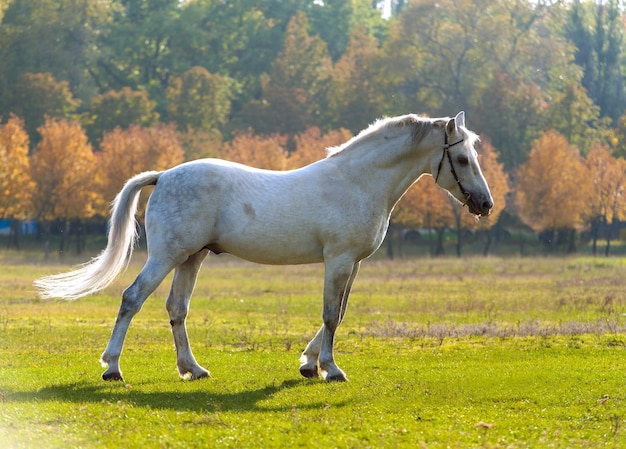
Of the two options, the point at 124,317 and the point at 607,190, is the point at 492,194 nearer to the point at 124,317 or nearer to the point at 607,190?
the point at 607,190

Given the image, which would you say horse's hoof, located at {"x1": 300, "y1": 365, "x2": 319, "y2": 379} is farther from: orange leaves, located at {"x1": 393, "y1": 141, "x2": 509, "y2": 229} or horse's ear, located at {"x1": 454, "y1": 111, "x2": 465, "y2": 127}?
orange leaves, located at {"x1": 393, "y1": 141, "x2": 509, "y2": 229}

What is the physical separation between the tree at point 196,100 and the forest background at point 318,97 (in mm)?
Result: 182

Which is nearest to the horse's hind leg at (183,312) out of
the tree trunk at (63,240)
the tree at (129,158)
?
the tree trunk at (63,240)

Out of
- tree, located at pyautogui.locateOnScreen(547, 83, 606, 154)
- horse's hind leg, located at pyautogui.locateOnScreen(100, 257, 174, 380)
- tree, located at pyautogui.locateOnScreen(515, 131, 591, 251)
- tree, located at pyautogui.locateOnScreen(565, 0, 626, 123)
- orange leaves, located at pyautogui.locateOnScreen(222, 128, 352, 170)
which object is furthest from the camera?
tree, located at pyautogui.locateOnScreen(565, 0, 626, 123)

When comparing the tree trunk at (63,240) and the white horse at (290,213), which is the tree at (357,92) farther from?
the white horse at (290,213)

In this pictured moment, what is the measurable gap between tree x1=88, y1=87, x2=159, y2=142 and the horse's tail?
79256mm

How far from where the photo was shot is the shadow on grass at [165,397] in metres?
11.1

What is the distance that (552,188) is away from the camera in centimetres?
7194

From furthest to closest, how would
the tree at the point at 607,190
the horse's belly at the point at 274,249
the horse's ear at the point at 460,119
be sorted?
the tree at the point at 607,190
the horse's ear at the point at 460,119
the horse's belly at the point at 274,249

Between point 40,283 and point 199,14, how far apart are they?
106369 mm

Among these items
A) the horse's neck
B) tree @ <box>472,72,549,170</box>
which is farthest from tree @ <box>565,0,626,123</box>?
the horse's neck

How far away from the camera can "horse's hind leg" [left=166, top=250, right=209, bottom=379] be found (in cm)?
1320

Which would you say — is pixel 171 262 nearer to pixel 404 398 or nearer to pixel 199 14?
pixel 404 398

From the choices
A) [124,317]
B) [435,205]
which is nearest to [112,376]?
[124,317]
